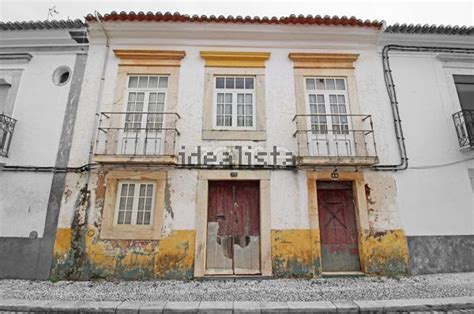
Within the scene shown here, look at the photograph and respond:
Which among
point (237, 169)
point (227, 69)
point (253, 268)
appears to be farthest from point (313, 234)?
point (227, 69)

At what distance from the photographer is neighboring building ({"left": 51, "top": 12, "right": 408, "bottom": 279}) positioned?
5.79m

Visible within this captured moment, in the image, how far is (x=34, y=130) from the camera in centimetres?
645

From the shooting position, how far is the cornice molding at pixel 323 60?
6.83m

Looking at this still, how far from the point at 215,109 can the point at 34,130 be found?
4611 millimetres

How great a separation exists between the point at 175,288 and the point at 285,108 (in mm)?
4817

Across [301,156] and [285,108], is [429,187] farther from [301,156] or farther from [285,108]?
[285,108]

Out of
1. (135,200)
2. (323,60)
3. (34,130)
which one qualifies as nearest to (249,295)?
(135,200)

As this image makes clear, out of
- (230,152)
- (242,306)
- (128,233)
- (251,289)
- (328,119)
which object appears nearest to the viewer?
(242,306)

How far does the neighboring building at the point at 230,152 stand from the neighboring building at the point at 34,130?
37 cm

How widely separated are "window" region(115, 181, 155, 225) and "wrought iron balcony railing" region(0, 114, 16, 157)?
2999 millimetres

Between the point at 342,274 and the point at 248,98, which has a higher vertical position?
the point at 248,98

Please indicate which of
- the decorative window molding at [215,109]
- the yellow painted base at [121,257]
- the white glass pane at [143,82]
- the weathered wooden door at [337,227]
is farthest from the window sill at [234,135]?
the yellow painted base at [121,257]

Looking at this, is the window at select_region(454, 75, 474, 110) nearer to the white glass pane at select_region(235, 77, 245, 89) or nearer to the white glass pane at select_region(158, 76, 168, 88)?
the white glass pane at select_region(235, 77, 245, 89)

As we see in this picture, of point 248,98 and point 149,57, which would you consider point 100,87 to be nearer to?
point 149,57
